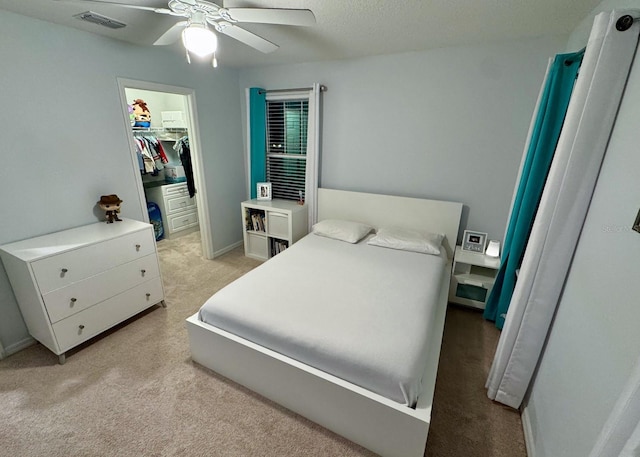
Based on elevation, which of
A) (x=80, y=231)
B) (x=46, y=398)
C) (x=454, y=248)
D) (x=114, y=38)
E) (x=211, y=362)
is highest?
(x=114, y=38)

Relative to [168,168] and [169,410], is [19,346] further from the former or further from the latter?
[168,168]

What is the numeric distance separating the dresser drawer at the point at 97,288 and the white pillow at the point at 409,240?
79.2 inches

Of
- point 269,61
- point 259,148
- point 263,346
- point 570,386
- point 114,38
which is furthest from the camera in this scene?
point 259,148

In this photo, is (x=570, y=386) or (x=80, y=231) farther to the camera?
(x=80, y=231)

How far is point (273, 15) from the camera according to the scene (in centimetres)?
141

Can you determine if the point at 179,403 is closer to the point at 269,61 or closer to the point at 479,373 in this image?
the point at 479,373

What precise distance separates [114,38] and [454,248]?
3529mm

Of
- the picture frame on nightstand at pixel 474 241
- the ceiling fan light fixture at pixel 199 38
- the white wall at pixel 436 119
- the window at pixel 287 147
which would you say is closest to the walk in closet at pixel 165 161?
the window at pixel 287 147

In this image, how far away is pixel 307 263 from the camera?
Answer: 226cm

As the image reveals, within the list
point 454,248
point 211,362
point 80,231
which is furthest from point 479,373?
point 80,231

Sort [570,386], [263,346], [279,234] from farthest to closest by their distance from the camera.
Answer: [279,234] → [263,346] → [570,386]

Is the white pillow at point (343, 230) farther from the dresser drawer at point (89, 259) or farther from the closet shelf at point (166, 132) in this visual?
the closet shelf at point (166, 132)

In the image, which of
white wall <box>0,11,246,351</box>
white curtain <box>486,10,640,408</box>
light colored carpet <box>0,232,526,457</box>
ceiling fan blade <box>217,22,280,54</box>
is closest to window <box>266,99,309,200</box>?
white wall <box>0,11,246,351</box>

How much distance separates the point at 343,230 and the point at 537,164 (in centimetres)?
162
